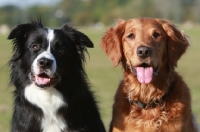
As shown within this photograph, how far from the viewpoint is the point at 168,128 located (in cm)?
674

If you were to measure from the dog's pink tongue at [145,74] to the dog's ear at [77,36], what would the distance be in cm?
93

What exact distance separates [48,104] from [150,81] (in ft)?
4.87

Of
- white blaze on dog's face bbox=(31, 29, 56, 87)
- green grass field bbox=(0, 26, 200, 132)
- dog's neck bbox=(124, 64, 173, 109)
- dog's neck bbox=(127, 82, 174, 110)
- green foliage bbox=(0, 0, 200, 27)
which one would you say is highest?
white blaze on dog's face bbox=(31, 29, 56, 87)

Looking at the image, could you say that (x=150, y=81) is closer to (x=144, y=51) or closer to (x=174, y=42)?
(x=144, y=51)

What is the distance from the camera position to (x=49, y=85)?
678cm

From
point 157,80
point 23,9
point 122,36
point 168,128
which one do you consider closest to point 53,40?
point 122,36

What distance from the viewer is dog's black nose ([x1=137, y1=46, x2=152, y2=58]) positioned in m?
6.44

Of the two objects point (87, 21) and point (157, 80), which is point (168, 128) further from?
point (87, 21)

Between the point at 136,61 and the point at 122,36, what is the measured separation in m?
0.65

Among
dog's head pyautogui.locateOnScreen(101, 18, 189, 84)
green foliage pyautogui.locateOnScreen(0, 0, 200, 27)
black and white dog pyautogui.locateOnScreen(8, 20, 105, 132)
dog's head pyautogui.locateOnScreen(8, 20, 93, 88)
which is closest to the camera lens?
dog's head pyautogui.locateOnScreen(101, 18, 189, 84)

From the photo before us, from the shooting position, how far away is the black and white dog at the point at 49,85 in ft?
22.5

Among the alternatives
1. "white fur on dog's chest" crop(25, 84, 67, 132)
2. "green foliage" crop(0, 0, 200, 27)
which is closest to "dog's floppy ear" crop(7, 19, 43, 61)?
"white fur on dog's chest" crop(25, 84, 67, 132)

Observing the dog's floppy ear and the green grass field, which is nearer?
the dog's floppy ear

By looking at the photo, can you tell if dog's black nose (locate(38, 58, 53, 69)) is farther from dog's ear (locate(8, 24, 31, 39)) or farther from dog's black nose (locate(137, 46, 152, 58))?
dog's black nose (locate(137, 46, 152, 58))
